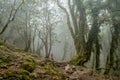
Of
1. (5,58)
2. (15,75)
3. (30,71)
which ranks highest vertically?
(5,58)

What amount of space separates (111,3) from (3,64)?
11891 millimetres

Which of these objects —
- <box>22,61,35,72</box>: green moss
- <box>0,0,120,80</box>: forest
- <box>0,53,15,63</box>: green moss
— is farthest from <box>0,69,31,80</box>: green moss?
<box>0,53,15,63</box>: green moss

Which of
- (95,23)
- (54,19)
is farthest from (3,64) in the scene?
(54,19)

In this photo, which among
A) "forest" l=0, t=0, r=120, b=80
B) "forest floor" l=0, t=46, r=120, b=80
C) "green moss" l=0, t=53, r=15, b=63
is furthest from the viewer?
"green moss" l=0, t=53, r=15, b=63

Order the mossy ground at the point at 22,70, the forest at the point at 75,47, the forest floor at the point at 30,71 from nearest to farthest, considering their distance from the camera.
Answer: the mossy ground at the point at 22,70 → the forest floor at the point at 30,71 → the forest at the point at 75,47

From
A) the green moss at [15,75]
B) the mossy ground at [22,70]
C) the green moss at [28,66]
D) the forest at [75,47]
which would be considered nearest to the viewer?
the green moss at [15,75]

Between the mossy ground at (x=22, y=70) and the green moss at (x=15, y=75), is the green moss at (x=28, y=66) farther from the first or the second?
the green moss at (x=15, y=75)

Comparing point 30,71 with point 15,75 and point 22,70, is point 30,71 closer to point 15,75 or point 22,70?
point 22,70

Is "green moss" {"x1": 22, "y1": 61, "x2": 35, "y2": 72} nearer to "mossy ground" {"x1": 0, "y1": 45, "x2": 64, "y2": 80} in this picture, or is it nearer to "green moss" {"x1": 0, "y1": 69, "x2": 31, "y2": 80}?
"mossy ground" {"x1": 0, "y1": 45, "x2": 64, "y2": 80}

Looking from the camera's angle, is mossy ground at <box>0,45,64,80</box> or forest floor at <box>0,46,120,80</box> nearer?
A: mossy ground at <box>0,45,64,80</box>

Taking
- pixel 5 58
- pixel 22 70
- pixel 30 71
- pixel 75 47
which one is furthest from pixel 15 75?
pixel 75 47

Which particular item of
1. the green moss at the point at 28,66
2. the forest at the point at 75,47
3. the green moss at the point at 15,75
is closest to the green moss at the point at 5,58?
the forest at the point at 75,47

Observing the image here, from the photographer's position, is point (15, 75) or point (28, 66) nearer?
point (15, 75)

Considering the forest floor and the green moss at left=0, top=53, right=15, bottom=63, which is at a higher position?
the green moss at left=0, top=53, right=15, bottom=63
